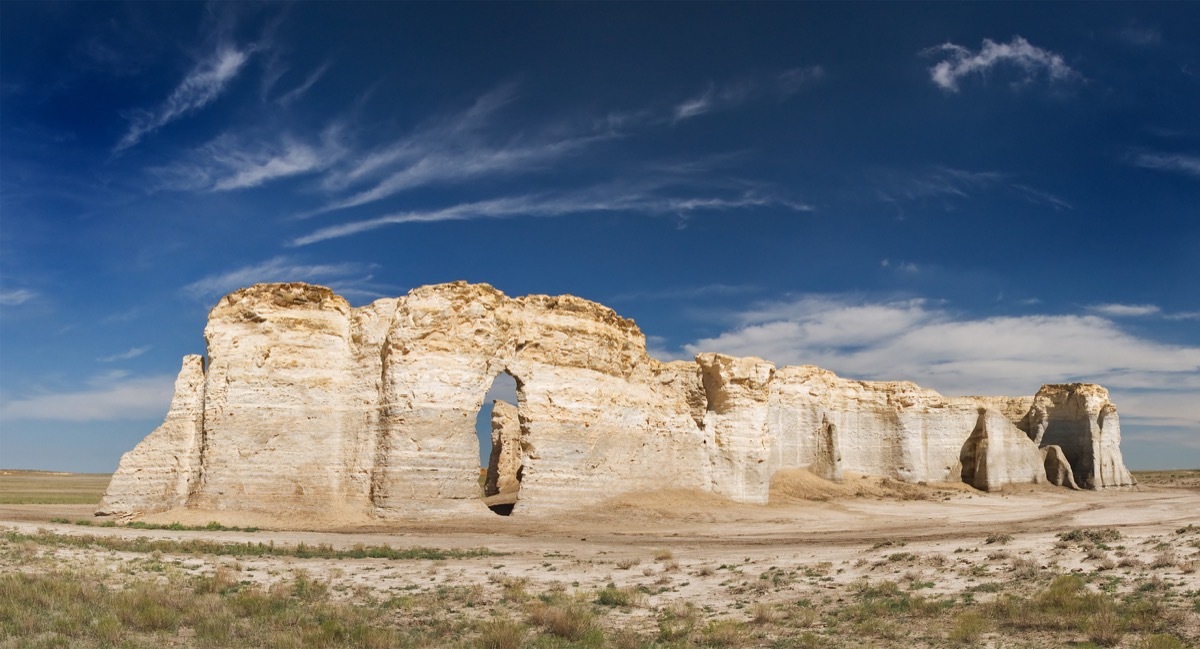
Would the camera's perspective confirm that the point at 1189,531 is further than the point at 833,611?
Yes

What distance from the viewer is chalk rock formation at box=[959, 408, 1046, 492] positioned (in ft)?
163

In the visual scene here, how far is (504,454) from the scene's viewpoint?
39250 millimetres

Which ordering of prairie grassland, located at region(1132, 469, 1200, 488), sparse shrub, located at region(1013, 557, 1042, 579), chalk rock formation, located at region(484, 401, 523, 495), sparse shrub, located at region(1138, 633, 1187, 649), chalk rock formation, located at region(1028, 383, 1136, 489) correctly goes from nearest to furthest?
sparse shrub, located at region(1138, 633, 1187, 649) → sparse shrub, located at region(1013, 557, 1042, 579) → chalk rock formation, located at region(484, 401, 523, 495) → chalk rock formation, located at region(1028, 383, 1136, 489) → prairie grassland, located at region(1132, 469, 1200, 488)

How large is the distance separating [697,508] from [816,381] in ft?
60.6

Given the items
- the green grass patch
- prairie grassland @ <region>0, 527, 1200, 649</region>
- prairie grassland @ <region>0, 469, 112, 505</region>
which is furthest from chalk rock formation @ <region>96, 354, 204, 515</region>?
prairie grassland @ <region>0, 469, 112, 505</region>

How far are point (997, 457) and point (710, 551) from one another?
37973 millimetres

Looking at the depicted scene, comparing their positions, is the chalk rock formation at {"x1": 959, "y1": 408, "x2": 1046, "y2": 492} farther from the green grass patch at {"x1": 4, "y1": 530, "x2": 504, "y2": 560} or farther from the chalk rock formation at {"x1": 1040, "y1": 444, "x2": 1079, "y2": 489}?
the green grass patch at {"x1": 4, "y1": 530, "x2": 504, "y2": 560}

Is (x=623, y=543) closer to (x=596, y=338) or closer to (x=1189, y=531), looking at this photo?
(x=596, y=338)

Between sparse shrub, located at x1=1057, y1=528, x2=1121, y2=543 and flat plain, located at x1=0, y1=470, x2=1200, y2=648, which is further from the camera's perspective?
sparse shrub, located at x1=1057, y1=528, x2=1121, y2=543

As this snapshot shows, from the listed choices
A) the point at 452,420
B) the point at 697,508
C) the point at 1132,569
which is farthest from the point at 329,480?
the point at 1132,569

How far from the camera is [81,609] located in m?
11.2

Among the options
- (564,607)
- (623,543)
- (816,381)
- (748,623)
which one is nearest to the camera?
(748,623)

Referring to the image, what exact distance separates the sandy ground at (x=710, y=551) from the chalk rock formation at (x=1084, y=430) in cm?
2609

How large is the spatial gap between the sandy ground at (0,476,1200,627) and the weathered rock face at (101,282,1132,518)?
154cm
